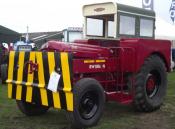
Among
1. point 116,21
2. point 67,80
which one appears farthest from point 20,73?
point 116,21

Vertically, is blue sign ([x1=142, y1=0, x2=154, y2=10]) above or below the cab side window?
above

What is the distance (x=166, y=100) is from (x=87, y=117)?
10.4ft

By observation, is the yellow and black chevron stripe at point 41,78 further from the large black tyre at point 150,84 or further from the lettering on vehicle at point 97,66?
the large black tyre at point 150,84

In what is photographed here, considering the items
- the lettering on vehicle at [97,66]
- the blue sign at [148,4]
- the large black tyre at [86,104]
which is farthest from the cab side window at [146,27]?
the blue sign at [148,4]

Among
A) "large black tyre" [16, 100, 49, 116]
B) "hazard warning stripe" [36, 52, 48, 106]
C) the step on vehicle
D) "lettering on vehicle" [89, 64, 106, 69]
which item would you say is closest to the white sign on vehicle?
the step on vehicle

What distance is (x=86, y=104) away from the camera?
6.87 metres

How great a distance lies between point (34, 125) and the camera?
701 centimetres

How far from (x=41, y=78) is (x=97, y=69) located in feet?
3.12

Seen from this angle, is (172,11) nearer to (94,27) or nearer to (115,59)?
(94,27)

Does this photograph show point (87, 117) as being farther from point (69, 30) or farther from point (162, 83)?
point (69, 30)

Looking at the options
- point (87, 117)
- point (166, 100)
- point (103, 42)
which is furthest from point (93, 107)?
point (166, 100)

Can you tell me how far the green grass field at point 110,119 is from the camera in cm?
695

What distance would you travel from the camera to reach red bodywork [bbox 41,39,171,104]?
24.0ft

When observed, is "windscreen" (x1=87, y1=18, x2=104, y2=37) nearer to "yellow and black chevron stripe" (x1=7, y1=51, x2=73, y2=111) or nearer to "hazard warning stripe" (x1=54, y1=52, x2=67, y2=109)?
"yellow and black chevron stripe" (x1=7, y1=51, x2=73, y2=111)
